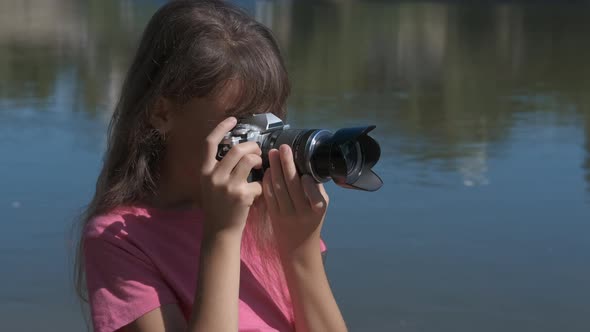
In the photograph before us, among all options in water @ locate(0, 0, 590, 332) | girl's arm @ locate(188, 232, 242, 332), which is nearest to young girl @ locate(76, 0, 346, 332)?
girl's arm @ locate(188, 232, 242, 332)

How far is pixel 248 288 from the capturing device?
2.00 m

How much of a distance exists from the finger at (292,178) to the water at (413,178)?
1.77 ft

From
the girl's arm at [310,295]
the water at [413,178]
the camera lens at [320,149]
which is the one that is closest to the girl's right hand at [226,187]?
the camera lens at [320,149]

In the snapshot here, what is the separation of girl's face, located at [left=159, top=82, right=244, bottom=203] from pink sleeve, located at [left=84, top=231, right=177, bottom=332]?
0.18 meters

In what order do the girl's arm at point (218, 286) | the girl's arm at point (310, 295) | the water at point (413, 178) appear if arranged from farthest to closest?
the water at point (413, 178) < the girl's arm at point (310, 295) < the girl's arm at point (218, 286)

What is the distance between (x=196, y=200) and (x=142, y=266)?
19 centimetres

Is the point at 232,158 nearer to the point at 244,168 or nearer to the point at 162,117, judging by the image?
the point at 244,168

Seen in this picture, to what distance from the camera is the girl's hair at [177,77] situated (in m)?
1.94

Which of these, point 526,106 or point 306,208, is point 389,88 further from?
point 306,208

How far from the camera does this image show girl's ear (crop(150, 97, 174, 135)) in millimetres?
1984

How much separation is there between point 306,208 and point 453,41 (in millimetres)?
15940

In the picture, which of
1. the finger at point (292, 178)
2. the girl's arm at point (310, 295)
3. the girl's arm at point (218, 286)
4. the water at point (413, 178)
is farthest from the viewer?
the water at point (413, 178)

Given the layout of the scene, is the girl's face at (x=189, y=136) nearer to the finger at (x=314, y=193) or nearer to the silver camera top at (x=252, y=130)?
the silver camera top at (x=252, y=130)

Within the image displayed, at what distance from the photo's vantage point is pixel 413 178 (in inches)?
255
